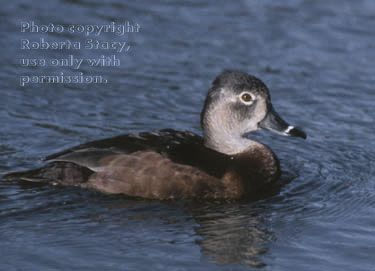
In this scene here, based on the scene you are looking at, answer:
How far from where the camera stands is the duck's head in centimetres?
759

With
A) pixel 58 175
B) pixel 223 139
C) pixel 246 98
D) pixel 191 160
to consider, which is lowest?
pixel 58 175

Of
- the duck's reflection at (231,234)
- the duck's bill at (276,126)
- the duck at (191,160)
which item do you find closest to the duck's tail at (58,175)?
the duck at (191,160)

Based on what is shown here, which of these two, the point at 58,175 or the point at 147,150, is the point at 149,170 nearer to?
the point at 147,150

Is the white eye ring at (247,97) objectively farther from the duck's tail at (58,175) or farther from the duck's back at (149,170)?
the duck's tail at (58,175)

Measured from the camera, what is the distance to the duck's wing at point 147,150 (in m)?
7.18

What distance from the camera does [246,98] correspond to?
301 inches

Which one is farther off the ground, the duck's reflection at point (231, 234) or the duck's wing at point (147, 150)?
the duck's wing at point (147, 150)

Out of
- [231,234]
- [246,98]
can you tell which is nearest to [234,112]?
[246,98]

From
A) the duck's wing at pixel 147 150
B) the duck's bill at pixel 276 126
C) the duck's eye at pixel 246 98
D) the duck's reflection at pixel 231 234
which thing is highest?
the duck's eye at pixel 246 98

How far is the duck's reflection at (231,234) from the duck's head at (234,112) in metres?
0.86

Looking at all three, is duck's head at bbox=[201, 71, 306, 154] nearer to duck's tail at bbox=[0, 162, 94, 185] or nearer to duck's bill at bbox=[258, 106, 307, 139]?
duck's bill at bbox=[258, 106, 307, 139]

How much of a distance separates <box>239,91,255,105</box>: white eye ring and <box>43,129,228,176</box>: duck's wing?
664mm

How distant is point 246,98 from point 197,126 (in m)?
1.71

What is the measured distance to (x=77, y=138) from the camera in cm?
866
